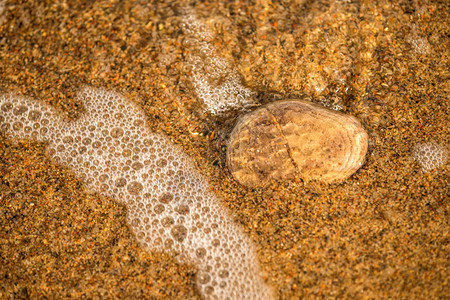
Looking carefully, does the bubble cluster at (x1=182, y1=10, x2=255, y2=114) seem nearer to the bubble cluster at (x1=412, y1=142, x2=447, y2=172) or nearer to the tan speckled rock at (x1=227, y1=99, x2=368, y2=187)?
the tan speckled rock at (x1=227, y1=99, x2=368, y2=187)

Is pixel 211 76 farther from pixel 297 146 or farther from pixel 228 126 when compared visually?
pixel 297 146

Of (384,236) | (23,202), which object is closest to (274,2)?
(384,236)

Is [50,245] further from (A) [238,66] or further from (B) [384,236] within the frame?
(B) [384,236]

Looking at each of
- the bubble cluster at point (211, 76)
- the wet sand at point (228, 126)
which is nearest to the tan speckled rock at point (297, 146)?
the wet sand at point (228, 126)

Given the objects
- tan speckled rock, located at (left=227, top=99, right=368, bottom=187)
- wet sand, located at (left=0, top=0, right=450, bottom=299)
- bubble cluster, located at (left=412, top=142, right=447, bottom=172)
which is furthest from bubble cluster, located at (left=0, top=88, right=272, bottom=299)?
bubble cluster, located at (left=412, top=142, right=447, bottom=172)

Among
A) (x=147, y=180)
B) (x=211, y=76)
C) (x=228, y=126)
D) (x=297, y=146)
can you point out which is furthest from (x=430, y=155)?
(x=147, y=180)

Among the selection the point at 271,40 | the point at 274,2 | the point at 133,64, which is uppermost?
the point at 274,2
